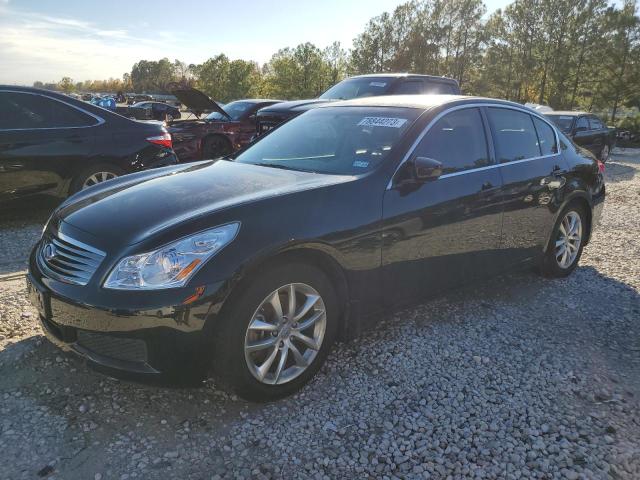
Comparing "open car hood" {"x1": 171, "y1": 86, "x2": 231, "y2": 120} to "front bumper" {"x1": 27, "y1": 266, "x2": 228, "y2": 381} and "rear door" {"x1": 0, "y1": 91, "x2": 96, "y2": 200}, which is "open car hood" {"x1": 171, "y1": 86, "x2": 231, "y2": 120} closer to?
"rear door" {"x1": 0, "y1": 91, "x2": 96, "y2": 200}

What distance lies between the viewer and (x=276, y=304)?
2627mm

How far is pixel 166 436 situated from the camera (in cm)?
244

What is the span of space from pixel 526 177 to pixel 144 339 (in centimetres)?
323

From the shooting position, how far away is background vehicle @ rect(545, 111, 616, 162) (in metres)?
14.5

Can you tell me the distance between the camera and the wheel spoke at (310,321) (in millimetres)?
2764

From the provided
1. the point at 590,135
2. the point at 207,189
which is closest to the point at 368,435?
the point at 207,189

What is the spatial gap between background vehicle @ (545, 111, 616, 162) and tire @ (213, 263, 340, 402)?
13368 mm

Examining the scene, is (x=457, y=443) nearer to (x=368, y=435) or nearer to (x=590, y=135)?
(x=368, y=435)

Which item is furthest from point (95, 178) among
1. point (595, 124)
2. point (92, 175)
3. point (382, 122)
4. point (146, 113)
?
point (146, 113)

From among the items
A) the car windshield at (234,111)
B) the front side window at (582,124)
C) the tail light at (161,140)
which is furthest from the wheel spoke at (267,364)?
the front side window at (582,124)

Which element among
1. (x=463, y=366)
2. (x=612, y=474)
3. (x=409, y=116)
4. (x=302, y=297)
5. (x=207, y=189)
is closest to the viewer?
(x=612, y=474)

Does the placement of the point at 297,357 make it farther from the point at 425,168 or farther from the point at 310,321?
the point at 425,168

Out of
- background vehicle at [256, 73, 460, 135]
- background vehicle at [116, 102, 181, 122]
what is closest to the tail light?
background vehicle at [256, 73, 460, 135]

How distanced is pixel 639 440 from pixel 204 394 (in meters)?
2.29
